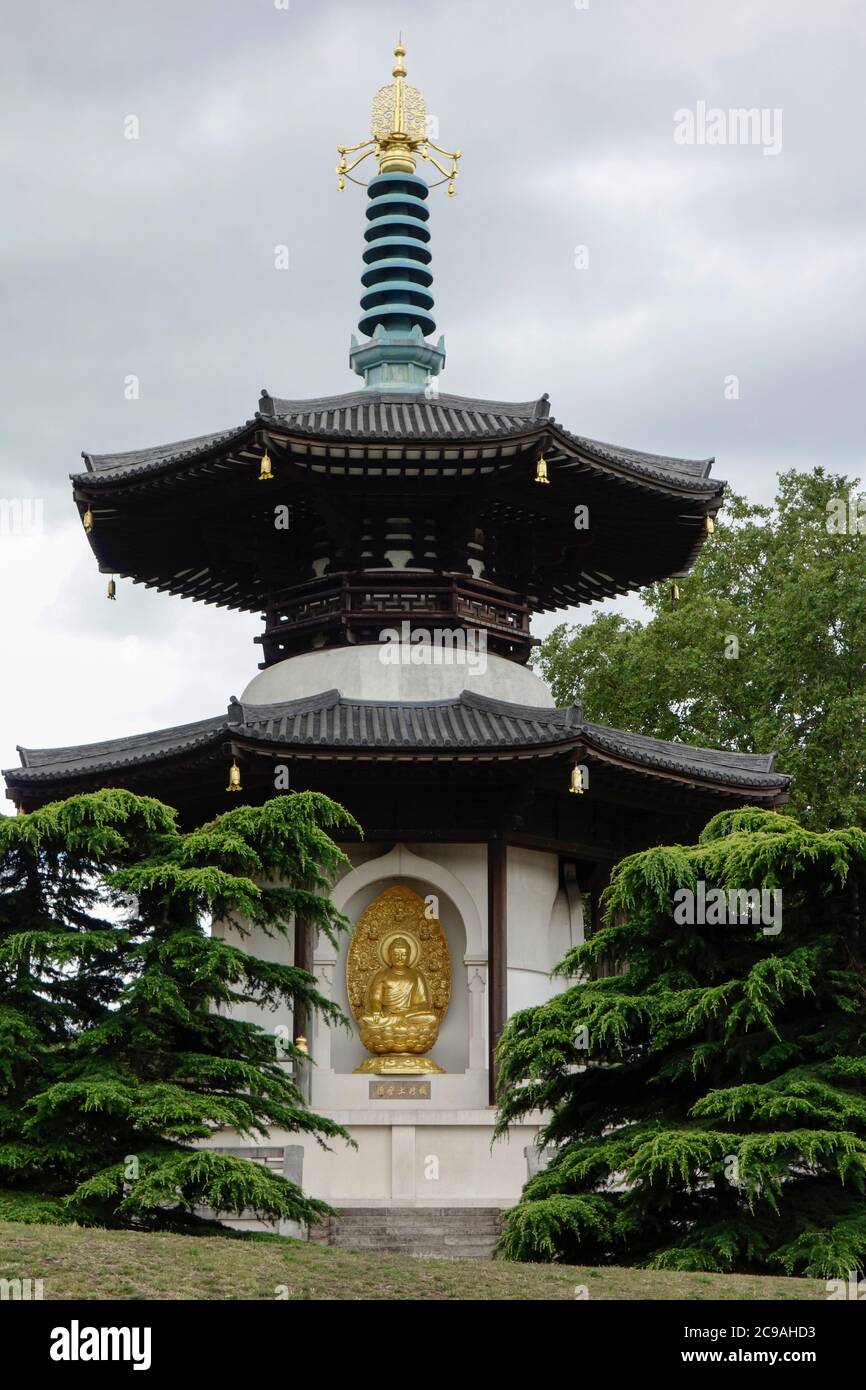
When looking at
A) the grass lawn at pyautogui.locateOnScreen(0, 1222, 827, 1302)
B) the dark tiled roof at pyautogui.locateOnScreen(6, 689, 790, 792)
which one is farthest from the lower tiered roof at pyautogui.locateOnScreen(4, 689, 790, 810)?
the grass lawn at pyautogui.locateOnScreen(0, 1222, 827, 1302)

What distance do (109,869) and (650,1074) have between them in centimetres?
522

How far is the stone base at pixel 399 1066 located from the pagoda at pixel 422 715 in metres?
0.08

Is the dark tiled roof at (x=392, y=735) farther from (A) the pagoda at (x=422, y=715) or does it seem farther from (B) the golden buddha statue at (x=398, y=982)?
(B) the golden buddha statue at (x=398, y=982)

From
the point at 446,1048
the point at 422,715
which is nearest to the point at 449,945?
the point at 446,1048

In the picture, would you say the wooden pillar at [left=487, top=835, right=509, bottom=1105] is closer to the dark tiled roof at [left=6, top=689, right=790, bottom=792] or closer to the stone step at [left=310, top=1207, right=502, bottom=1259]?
the dark tiled roof at [left=6, top=689, right=790, bottom=792]

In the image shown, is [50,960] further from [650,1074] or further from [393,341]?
[393,341]

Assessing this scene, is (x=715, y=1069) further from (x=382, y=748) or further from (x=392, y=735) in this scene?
(x=392, y=735)

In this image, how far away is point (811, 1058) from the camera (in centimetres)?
1516

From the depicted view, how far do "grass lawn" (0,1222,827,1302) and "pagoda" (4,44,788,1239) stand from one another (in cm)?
676

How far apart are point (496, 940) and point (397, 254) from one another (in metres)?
12.5

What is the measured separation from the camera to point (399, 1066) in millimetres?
22484

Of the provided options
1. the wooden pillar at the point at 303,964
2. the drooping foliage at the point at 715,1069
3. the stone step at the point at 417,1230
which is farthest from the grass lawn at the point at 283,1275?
the wooden pillar at the point at 303,964

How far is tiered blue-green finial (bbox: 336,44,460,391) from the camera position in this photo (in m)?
28.8
